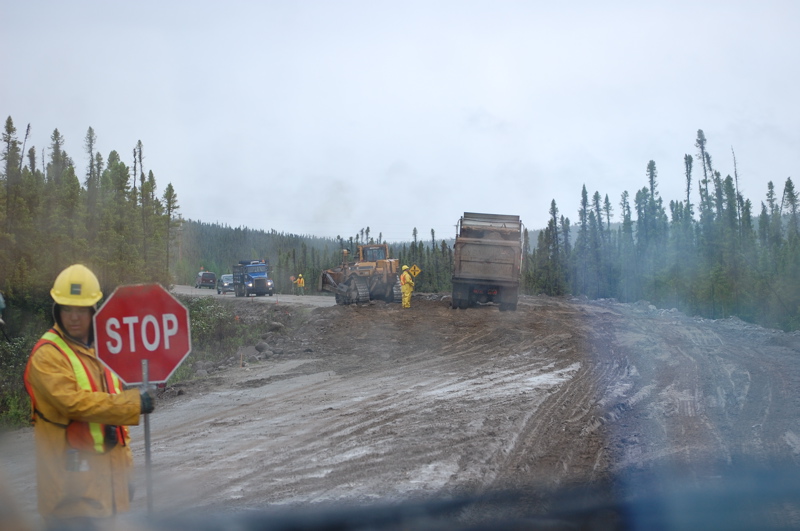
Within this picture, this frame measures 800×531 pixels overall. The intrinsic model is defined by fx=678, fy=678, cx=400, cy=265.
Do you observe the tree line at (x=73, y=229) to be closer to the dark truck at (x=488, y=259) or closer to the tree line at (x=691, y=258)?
the dark truck at (x=488, y=259)

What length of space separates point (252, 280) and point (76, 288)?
4769 centimetres

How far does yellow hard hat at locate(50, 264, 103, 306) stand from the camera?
364 cm

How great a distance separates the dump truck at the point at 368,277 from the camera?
100 ft

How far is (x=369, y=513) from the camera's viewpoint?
3.52m

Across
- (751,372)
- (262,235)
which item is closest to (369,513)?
(751,372)

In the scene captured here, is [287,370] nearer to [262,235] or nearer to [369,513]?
[369,513]

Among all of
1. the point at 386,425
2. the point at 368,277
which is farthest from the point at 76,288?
the point at 368,277

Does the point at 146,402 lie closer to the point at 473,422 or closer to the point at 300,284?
the point at 473,422

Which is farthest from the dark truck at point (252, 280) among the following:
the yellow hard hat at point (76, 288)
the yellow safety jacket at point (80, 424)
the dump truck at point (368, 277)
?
the yellow safety jacket at point (80, 424)

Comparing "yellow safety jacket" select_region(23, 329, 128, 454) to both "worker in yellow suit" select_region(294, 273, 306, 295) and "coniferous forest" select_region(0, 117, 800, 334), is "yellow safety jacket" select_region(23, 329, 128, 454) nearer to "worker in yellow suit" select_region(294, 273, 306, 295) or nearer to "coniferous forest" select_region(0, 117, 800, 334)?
"coniferous forest" select_region(0, 117, 800, 334)

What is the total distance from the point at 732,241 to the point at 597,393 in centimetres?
5011

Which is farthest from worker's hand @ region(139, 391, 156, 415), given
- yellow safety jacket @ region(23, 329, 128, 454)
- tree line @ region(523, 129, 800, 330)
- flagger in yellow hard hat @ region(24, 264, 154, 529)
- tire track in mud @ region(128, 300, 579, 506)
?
tree line @ region(523, 129, 800, 330)

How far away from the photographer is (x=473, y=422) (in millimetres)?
9359

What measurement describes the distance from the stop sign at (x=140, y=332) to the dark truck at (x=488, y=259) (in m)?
22.0
